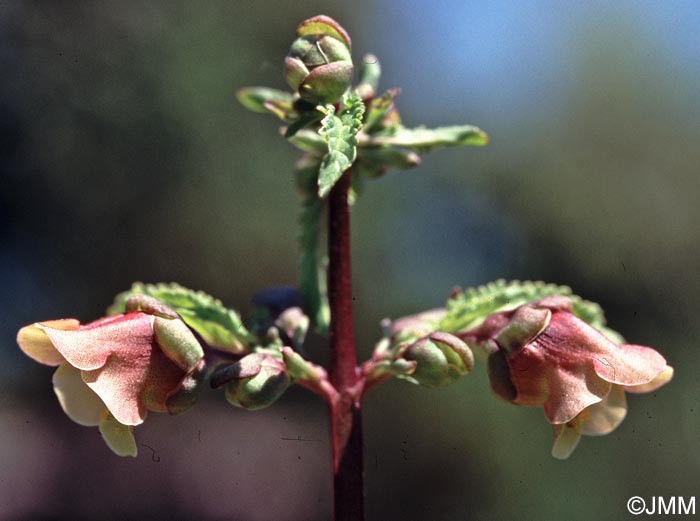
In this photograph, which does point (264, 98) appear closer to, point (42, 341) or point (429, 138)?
point (429, 138)

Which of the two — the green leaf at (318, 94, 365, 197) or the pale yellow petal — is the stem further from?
the pale yellow petal

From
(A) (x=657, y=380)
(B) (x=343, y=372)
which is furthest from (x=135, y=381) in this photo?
(A) (x=657, y=380)

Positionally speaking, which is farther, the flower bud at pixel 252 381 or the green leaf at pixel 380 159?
the green leaf at pixel 380 159

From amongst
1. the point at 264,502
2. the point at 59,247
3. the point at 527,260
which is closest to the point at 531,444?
the point at 527,260

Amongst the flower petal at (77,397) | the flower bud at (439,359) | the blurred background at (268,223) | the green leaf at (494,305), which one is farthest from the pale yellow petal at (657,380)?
the blurred background at (268,223)

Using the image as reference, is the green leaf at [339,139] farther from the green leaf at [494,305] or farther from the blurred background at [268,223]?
the blurred background at [268,223]
